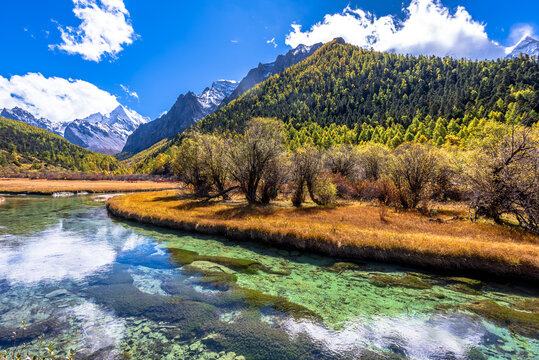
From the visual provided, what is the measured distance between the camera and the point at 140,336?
866 centimetres

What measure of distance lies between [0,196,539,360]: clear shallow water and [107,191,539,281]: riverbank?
1285mm

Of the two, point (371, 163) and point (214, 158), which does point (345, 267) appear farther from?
point (371, 163)

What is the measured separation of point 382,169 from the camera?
37.7m

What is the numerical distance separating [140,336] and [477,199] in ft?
84.9

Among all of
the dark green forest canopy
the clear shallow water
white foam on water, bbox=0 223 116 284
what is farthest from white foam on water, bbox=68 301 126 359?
the dark green forest canopy

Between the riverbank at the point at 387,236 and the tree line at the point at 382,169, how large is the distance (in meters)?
2.93

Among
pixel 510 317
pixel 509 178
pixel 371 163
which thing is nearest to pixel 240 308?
pixel 510 317

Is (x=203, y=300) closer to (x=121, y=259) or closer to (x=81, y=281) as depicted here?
(x=81, y=281)

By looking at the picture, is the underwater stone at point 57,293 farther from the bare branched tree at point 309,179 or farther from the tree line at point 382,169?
the bare branched tree at point 309,179

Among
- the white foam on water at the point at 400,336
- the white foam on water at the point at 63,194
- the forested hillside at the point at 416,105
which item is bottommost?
the white foam on water at the point at 63,194

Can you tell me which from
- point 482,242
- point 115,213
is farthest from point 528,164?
point 115,213

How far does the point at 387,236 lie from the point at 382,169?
23330 mm

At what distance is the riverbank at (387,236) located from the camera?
535 inches

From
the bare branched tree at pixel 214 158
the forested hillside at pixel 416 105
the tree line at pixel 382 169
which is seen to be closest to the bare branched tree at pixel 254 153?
the tree line at pixel 382 169
